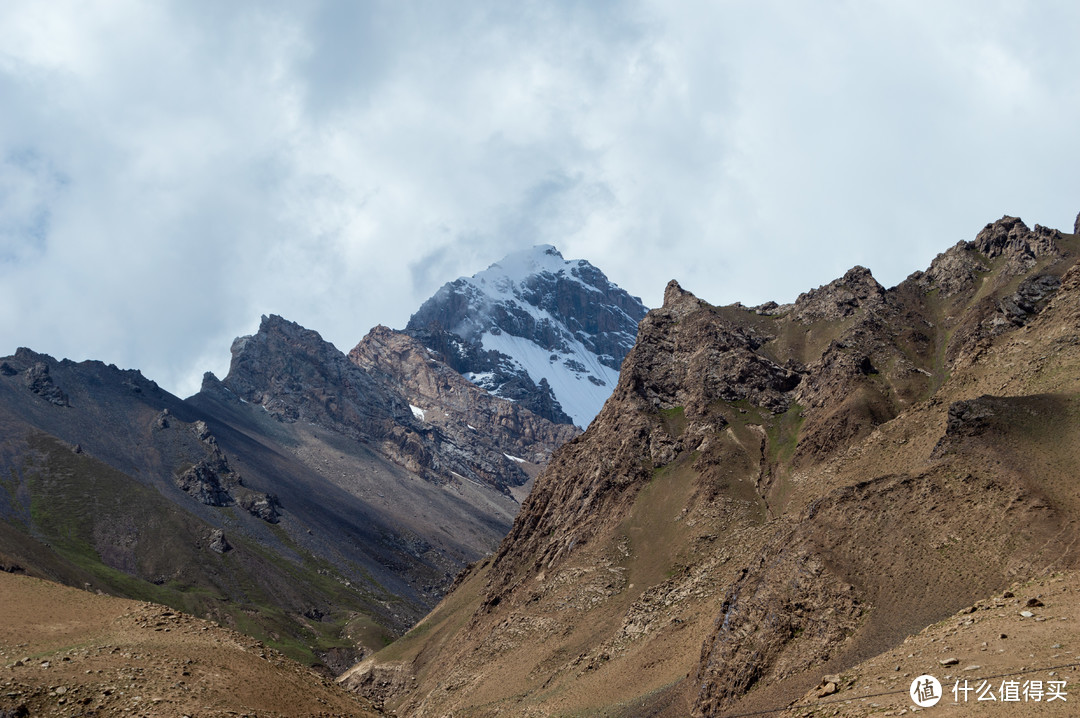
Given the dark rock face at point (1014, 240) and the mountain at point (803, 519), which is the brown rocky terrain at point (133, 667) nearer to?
the mountain at point (803, 519)

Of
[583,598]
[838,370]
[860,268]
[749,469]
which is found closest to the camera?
[583,598]

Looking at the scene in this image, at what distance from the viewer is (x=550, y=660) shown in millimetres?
97688

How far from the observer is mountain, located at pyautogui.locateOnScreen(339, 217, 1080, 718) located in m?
55.4

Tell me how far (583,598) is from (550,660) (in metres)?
11.5

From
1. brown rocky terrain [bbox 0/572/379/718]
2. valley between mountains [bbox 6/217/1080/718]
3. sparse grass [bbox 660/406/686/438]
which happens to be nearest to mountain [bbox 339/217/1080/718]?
valley between mountains [bbox 6/217/1080/718]

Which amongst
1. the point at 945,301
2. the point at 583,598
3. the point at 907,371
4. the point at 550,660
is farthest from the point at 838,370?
the point at 550,660

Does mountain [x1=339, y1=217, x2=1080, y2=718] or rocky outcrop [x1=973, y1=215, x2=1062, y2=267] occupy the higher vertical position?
rocky outcrop [x1=973, y1=215, x2=1062, y2=267]

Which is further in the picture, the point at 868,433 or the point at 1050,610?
the point at 868,433

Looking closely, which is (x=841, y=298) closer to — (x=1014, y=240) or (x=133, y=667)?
(x=1014, y=240)

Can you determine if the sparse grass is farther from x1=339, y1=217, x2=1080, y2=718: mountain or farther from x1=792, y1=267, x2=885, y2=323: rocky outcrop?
→ x1=792, y1=267, x2=885, y2=323: rocky outcrop

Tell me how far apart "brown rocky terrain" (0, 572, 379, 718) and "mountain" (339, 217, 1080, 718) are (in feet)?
86.0

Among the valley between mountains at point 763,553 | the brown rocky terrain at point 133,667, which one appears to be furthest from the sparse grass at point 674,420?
the brown rocky terrain at point 133,667

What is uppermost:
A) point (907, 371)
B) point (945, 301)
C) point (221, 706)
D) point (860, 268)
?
point (860, 268)

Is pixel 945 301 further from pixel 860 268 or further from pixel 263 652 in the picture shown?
pixel 263 652
